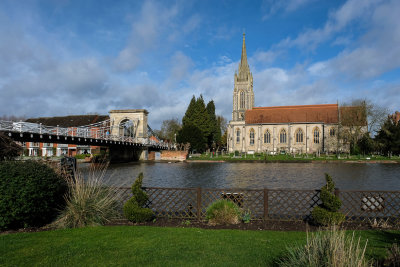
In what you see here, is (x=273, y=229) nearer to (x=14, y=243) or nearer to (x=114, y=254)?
(x=114, y=254)

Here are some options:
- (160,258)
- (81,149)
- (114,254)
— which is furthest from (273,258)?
(81,149)

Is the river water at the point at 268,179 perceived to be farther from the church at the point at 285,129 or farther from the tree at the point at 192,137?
the church at the point at 285,129

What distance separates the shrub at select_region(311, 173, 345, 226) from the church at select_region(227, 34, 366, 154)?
55.0m

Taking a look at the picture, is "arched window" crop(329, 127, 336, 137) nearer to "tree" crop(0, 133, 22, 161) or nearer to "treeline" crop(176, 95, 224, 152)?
"treeline" crop(176, 95, 224, 152)

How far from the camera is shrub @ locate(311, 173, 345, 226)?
6.96 m

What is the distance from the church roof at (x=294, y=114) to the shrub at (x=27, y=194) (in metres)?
63.3

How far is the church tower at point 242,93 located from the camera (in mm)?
74562

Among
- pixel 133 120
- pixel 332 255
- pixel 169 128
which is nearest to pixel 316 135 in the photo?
pixel 169 128

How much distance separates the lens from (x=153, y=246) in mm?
5543

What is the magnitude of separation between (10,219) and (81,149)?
Result: 60440mm

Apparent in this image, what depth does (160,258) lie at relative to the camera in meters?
4.93

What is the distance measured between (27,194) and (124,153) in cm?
4208

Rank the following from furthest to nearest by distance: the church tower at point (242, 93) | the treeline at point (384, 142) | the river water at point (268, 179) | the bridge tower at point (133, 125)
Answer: the church tower at point (242, 93), the bridge tower at point (133, 125), the treeline at point (384, 142), the river water at point (268, 179)

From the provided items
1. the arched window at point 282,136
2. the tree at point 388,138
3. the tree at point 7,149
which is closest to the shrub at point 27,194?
the tree at point 7,149
